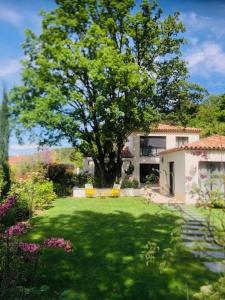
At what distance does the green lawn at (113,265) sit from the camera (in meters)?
8.17

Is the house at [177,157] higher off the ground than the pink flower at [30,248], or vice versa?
the house at [177,157]

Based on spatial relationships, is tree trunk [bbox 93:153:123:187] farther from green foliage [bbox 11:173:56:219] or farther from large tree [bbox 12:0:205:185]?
green foliage [bbox 11:173:56:219]

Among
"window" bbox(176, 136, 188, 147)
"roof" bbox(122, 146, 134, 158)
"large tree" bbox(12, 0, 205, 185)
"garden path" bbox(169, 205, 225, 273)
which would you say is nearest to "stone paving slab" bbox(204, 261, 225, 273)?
"garden path" bbox(169, 205, 225, 273)

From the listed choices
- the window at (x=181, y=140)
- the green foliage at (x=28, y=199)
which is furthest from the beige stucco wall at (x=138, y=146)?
the green foliage at (x=28, y=199)

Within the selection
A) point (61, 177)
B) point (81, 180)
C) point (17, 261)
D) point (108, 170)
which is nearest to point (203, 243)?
point (17, 261)

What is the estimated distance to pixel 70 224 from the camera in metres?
16.1

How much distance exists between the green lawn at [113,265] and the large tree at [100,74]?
16.0m

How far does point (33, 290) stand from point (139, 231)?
9.42m

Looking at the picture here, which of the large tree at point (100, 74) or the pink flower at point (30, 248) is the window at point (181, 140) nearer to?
the large tree at point (100, 74)

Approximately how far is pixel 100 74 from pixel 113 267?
71.1 feet

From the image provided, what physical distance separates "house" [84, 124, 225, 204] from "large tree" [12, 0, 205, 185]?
16.8 feet

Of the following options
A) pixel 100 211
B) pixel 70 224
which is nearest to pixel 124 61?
pixel 100 211

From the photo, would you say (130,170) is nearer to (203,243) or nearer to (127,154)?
(127,154)

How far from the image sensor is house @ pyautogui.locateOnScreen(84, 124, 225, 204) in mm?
25875
